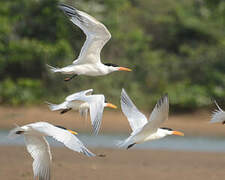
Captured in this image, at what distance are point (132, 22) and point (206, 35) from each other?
2686 millimetres

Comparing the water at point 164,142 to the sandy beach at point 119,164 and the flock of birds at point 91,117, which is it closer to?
the sandy beach at point 119,164

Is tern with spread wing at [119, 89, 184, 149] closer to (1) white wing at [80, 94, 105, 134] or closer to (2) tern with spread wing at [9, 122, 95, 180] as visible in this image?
(1) white wing at [80, 94, 105, 134]

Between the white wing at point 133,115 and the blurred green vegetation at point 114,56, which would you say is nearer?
the white wing at point 133,115

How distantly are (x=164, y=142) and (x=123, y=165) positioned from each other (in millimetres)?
4097

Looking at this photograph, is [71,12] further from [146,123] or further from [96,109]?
[146,123]

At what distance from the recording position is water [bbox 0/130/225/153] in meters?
13.2

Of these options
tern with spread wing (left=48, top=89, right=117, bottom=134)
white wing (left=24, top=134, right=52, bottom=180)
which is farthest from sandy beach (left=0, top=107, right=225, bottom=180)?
white wing (left=24, top=134, right=52, bottom=180)

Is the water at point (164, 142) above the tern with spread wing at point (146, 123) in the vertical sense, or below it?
below

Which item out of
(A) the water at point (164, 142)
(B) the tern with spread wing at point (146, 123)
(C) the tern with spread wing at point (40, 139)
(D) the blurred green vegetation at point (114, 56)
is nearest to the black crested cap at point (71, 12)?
(B) the tern with spread wing at point (146, 123)

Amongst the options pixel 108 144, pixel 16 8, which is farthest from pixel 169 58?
pixel 108 144

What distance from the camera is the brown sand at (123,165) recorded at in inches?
368

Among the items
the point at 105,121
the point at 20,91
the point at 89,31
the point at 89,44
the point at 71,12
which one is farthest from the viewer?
the point at 20,91

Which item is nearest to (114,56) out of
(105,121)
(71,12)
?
(105,121)

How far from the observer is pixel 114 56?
19375 millimetres
